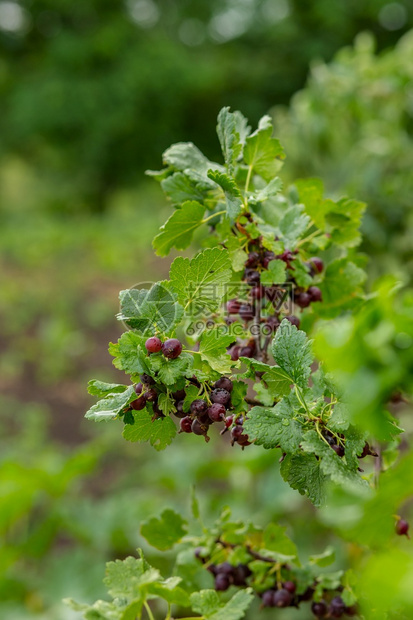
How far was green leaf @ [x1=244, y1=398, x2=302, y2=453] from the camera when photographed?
1.39 feet

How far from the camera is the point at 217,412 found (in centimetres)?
43

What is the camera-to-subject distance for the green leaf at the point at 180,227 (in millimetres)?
520

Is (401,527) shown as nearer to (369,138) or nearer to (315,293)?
(315,293)

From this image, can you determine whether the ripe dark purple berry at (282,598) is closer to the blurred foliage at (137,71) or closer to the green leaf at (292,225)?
the green leaf at (292,225)

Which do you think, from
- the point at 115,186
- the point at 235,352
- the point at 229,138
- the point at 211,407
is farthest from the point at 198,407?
the point at 115,186


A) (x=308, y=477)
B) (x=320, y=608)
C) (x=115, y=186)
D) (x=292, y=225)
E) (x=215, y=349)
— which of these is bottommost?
(x=320, y=608)

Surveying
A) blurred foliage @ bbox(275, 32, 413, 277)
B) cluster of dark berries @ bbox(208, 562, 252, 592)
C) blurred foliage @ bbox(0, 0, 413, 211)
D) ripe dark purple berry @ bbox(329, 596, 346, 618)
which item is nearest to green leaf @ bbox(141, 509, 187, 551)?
cluster of dark berries @ bbox(208, 562, 252, 592)

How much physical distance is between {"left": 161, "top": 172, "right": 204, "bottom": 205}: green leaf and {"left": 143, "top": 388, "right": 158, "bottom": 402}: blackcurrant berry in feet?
0.65

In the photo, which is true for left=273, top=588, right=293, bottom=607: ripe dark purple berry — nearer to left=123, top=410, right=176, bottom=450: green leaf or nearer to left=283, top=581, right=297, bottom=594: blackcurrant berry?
left=283, top=581, right=297, bottom=594: blackcurrant berry

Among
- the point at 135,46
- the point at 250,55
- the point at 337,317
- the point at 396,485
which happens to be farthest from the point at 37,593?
the point at 250,55

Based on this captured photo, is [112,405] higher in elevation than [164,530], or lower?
higher

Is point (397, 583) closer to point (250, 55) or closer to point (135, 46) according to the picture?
point (135, 46)

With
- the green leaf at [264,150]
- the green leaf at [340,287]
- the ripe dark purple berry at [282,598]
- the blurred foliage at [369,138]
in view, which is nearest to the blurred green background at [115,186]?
the blurred foliage at [369,138]

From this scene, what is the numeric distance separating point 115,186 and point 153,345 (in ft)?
28.0
